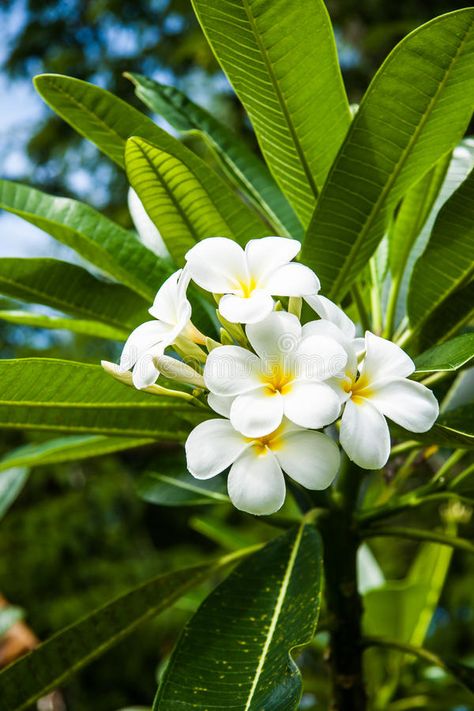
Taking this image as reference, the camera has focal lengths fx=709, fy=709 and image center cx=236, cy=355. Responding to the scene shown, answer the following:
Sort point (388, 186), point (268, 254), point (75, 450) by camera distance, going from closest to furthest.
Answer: point (268, 254) → point (388, 186) → point (75, 450)

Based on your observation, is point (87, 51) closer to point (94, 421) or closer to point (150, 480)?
point (150, 480)

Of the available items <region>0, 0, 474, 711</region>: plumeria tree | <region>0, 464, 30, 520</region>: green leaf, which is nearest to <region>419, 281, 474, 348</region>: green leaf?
<region>0, 0, 474, 711</region>: plumeria tree

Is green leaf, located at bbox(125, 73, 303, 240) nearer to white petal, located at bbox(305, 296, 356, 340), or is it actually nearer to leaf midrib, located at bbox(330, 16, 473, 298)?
leaf midrib, located at bbox(330, 16, 473, 298)

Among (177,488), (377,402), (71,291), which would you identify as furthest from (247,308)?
(177,488)

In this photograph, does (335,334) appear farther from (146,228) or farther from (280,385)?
(146,228)

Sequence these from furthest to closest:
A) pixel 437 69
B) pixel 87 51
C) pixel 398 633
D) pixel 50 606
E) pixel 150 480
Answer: pixel 87 51 < pixel 50 606 < pixel 398 633 < pixel 150 480 < pixel 437 69

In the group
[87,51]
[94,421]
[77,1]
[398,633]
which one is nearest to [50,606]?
[398,633]

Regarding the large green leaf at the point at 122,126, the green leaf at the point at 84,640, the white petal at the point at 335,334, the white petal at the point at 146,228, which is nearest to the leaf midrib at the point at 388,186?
the large green leaf at the point at 122,126

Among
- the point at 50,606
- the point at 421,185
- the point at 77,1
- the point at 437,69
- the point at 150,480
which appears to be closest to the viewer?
the point at 437,69
